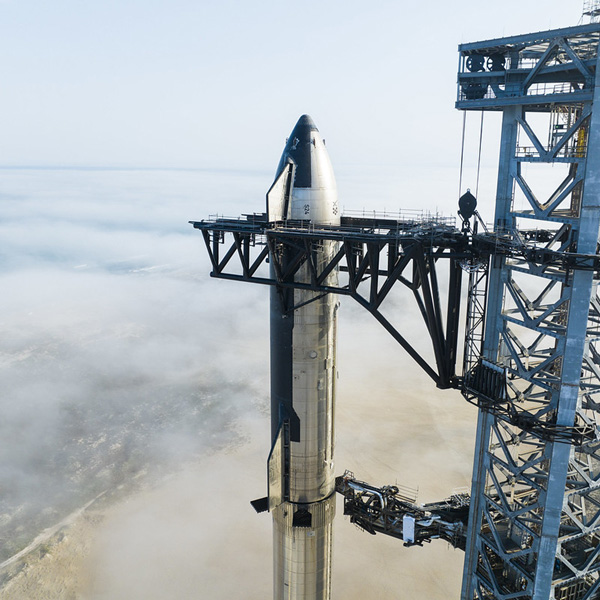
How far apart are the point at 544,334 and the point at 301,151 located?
51.3 ft

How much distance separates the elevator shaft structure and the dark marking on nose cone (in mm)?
8406

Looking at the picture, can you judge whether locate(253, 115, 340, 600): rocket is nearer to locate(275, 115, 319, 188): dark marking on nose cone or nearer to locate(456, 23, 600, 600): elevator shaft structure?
locate(275, 115, 319, 188): dark marking on nose cone

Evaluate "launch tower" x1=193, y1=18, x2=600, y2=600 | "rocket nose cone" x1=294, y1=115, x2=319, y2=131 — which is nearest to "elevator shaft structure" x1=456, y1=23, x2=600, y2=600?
"launch tower" x1=193, y1=18, x2=600, y2=600

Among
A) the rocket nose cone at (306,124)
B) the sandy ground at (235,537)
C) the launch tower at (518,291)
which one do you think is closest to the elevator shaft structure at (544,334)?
the launch tower at (518,291)

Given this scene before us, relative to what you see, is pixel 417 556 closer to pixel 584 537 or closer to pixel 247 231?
pixel 584 537

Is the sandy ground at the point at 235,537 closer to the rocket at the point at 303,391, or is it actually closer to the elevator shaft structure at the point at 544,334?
the rocket at the point at 303,391

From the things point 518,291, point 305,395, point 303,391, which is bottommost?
point 305,395

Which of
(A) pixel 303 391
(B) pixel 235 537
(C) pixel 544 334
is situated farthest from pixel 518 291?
A: (B) pixel 235 537

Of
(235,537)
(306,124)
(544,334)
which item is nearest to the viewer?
(544,334)

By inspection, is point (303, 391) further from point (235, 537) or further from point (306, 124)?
point (235, 537)

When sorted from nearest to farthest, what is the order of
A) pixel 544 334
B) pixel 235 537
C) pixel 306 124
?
1. pixel 544 334
2. pixel 306 124
3. pixel 235 537

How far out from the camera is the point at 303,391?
3231 cm

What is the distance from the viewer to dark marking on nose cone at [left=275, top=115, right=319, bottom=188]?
102 ft

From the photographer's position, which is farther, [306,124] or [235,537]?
[235,537]
